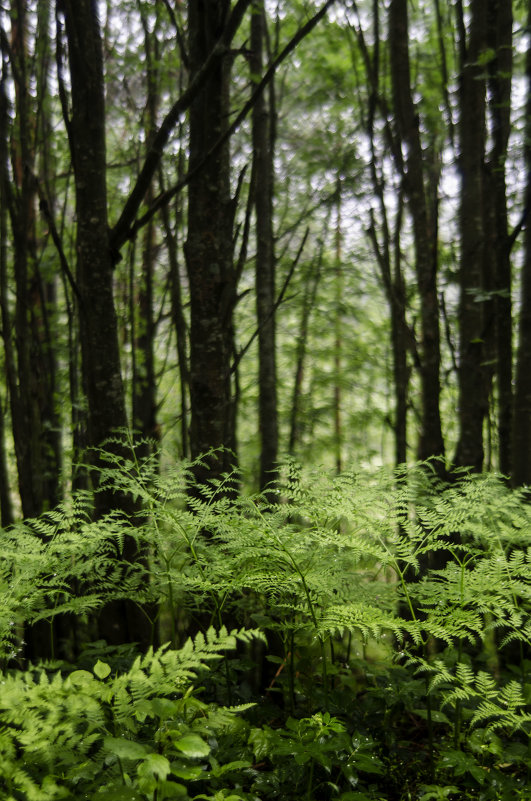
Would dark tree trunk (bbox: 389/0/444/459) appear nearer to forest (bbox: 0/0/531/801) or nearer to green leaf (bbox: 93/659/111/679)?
forest (bbox: 0/0/531/801)

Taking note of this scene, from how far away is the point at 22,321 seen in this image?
341 centimetres

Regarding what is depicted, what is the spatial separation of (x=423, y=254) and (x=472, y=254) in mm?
342

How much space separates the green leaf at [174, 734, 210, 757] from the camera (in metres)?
1.14

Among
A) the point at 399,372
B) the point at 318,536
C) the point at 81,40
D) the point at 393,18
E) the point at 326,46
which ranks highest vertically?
the point at 326,46

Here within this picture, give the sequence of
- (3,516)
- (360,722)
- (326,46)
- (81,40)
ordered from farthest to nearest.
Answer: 1. (326,46)
2. (3,516)
3. (81,40)
4. (360,722)

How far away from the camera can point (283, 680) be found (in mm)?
2352

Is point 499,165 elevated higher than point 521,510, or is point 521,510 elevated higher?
point 499,165

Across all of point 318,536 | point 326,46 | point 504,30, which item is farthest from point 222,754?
point 326,46

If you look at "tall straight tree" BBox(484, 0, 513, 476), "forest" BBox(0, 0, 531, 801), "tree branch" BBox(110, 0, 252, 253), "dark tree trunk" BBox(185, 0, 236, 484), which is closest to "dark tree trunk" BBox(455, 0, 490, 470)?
"forest" BBox(0, 0, 531, 801)

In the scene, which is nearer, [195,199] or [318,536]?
[318,536]

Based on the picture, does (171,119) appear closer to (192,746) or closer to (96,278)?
(96,278)

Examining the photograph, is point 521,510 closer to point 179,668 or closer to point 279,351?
point 179,668

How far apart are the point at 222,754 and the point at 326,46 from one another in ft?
21.5

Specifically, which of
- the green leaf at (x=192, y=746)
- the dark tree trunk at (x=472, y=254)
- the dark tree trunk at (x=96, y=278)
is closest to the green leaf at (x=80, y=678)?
the green leaf at (x=192, y=746)
